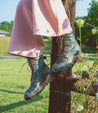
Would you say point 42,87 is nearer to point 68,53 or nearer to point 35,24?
point 68,53

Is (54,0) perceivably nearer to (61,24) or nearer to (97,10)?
(61,24)

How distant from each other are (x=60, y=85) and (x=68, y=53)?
0.33 m

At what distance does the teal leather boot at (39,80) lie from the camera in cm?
173

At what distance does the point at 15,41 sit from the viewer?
177 centimetres

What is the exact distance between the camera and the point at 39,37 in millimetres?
1792

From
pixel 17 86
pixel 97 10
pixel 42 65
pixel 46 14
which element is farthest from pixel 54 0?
pixel 97 10

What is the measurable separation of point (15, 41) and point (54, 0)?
0.47 m

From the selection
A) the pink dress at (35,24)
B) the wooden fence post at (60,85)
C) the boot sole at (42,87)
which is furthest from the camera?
the wooden fence post at (60,85)

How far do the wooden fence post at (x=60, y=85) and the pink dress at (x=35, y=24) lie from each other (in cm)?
16

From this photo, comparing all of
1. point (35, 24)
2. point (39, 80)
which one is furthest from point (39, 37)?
point (39, 80)

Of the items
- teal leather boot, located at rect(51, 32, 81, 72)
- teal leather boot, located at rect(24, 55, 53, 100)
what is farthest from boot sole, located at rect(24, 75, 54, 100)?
teal leather boot, located at rect(51, 32, 81, 72)

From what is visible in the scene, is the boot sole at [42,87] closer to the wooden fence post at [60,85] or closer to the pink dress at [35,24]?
the wooden fence post at [60,85]

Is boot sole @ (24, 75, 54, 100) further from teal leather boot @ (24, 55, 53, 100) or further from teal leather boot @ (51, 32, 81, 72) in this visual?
teal leather boot @ (51, 32, 81, 72)

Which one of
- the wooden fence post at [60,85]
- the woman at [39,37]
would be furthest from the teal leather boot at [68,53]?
the wooden fence post at [60,85]
